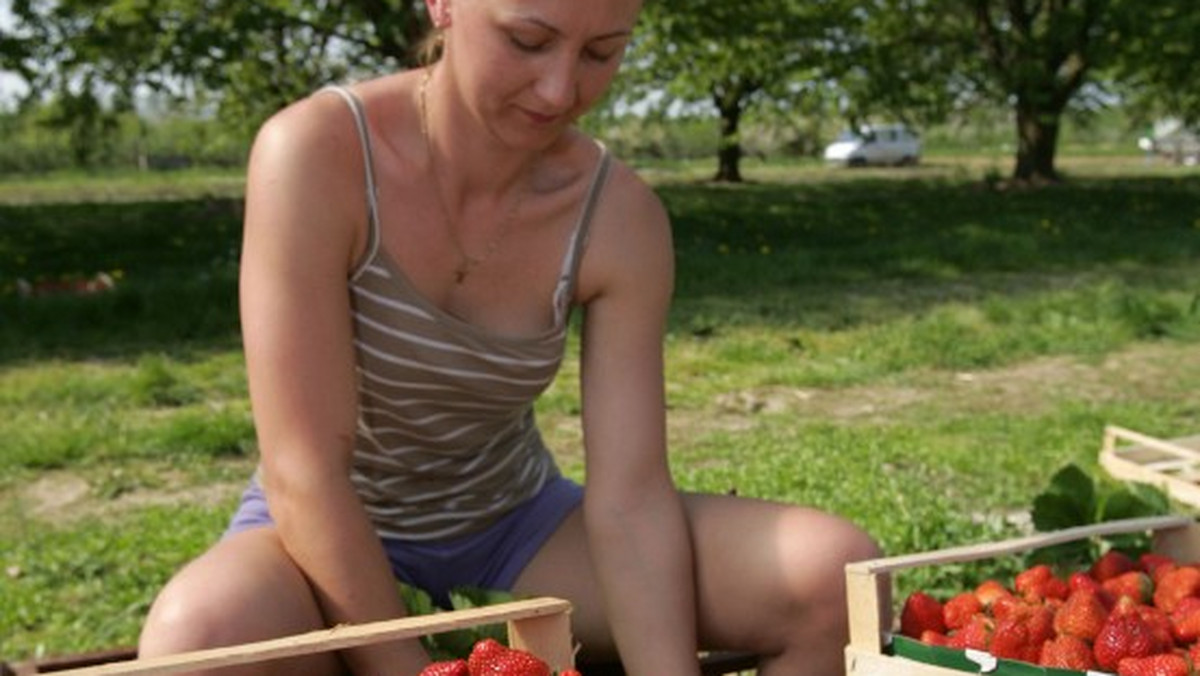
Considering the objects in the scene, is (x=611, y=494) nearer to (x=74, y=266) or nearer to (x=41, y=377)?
(x=41, y=377)

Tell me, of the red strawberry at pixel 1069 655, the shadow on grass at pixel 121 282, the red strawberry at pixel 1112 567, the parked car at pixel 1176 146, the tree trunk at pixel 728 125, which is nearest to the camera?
the red strawberry at pixel 1069 655

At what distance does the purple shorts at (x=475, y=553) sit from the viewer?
2.16 m

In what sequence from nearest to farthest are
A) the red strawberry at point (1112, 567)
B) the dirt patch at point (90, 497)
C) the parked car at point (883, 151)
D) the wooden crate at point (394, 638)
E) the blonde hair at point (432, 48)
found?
the wooden crate at point (394, 638) → the blonde hair at point (432, 48) → the red strawberry at point (1112, 567) → the dirt patch at point (90, 497) → the parked car at point (883, 151)

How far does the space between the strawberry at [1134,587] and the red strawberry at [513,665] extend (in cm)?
112

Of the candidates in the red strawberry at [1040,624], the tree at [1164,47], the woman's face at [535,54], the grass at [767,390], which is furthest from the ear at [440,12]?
the tree at [1164,47]

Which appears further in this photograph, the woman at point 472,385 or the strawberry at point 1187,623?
the strawberry at point 1187,623

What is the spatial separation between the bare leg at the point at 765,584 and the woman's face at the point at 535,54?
1.97 ft

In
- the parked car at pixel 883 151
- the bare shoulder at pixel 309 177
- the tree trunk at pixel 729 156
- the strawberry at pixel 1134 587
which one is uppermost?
the bare shoulder at pixel 309 177

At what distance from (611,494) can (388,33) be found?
10833 millimetres

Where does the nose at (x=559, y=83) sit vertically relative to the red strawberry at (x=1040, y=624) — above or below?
above

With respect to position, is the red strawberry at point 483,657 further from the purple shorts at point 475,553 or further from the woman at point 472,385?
the purple shorts at point 475,553

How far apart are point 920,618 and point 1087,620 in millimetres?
242

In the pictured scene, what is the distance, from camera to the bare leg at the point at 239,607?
1723 mm

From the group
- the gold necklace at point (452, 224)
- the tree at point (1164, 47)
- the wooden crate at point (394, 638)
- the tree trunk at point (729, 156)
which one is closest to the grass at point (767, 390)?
the gold necklace at point (452, 224)
